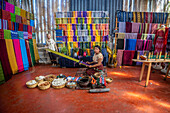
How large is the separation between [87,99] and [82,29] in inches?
163

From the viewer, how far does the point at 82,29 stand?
579 centimetres

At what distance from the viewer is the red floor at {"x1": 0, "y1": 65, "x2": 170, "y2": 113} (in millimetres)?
2109

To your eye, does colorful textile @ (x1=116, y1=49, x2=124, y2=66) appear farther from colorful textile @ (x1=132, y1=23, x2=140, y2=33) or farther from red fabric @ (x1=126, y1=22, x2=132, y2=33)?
colorful textile @ (x1=132, y1=23, x2=140, y2=33)

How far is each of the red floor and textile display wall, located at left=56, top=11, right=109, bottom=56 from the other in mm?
3116

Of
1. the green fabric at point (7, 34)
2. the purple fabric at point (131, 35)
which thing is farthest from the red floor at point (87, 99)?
the purple fabric at point (131, 35)

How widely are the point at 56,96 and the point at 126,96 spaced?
172 centimetres

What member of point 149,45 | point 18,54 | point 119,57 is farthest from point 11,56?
point 149,45

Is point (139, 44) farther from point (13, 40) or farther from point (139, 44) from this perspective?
point (13, 40)

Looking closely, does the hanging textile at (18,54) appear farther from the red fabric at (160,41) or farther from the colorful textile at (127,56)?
the red fabric at (160,41)

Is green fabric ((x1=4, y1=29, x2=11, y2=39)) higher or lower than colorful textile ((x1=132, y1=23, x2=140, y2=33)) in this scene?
lower

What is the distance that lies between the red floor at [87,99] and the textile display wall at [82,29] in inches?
123

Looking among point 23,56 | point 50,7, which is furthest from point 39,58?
point 50,7

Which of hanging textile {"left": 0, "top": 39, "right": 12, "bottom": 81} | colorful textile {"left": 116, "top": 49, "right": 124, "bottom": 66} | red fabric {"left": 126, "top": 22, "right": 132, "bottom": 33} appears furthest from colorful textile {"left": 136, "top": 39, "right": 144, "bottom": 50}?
hanging textile {"left": 0, "top": 39, "right": 12, "bottom": 81}

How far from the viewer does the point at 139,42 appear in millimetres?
5270
